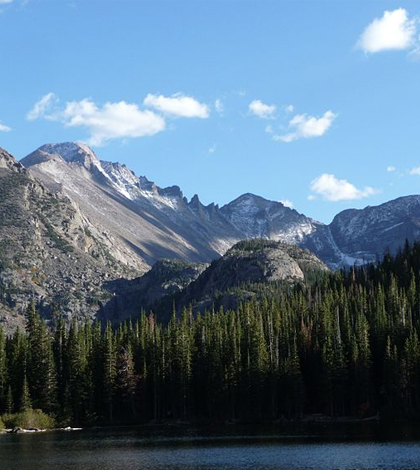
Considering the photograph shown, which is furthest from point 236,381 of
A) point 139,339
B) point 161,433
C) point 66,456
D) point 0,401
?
point 66,456

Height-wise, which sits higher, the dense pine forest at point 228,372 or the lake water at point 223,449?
the dense pine forest at point 228,372

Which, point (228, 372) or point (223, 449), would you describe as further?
point (228, 372)

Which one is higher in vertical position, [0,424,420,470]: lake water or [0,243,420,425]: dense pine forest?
[0,243,420,425]: dense pine forest

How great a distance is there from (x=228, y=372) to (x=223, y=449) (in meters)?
52.5

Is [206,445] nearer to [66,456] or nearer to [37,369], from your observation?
[66,456]

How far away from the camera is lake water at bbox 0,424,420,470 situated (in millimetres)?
92250

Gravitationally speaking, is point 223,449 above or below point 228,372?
below

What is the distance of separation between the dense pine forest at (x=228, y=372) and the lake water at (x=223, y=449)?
52.4ft

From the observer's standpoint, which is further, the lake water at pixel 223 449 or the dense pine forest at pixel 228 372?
the dense pine forest at pixel 228 372

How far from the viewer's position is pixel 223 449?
108938 mm

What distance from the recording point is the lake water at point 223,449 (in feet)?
303

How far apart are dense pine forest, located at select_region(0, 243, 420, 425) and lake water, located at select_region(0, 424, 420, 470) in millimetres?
15974

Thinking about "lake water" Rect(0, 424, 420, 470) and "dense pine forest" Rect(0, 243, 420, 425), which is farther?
"dense pine forest" Rect(0, 243, 420, 425)

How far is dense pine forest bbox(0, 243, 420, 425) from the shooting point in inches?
6156
